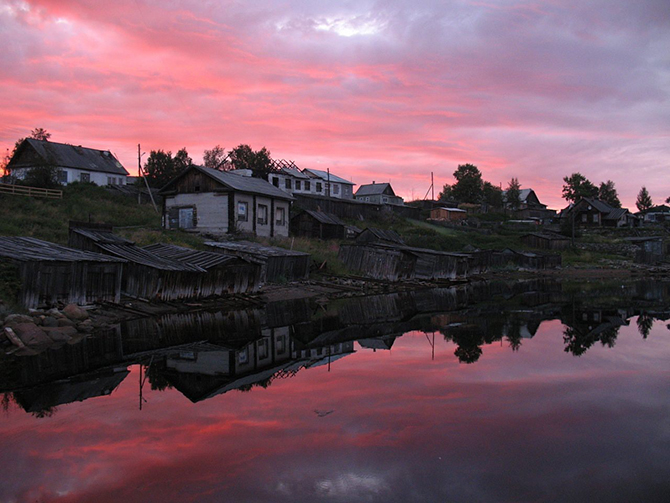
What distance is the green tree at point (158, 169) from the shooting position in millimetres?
71625

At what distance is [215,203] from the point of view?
39750 millimetres

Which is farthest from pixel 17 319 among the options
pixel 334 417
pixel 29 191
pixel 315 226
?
pixel 315 226

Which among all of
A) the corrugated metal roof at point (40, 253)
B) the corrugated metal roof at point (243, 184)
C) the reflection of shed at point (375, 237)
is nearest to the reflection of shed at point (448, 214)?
the reflection of shed at point (375, 237)

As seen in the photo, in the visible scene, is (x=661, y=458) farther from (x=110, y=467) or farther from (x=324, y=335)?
(x=324, y=335)

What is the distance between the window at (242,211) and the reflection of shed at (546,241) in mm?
40553

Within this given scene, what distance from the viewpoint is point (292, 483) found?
7.21m

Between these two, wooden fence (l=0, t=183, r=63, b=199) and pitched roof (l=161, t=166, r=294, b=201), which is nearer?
pitched roof (l=161, t=166, r=294, b=201)

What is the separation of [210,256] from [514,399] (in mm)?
18145

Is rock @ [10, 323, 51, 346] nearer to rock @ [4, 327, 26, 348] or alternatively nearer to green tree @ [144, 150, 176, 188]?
rock @ [4, 327, 26, 348]

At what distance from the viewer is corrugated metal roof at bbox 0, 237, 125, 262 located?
18422mm

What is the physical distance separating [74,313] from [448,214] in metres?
67.6

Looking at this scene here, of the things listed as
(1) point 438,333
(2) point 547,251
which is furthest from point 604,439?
(2) point 547,251

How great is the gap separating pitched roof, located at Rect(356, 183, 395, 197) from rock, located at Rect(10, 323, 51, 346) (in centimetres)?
7211

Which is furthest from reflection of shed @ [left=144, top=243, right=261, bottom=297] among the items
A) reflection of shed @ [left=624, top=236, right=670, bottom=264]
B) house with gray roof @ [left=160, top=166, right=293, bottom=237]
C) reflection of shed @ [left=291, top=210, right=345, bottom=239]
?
reflection of shed @ [left=624, top=236, right=670, bottom=264]
